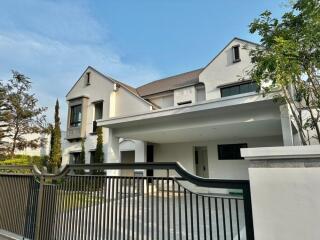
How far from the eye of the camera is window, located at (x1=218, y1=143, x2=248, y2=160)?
1209 centimetres

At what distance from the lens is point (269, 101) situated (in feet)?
23.6

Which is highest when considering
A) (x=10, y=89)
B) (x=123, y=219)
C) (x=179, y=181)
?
(x=10, y=89)

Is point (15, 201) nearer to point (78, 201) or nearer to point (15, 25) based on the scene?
point (78, 201)

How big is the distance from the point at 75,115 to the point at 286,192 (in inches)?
685

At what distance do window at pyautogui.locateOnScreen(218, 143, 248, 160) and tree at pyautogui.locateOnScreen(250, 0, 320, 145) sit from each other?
6298mm

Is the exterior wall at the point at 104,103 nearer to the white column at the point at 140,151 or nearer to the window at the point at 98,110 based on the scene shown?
the window at the point at 98,110

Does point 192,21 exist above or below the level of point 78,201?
above

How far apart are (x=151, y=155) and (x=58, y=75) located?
29.9 feet

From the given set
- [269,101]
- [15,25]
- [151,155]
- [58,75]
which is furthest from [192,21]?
[58,75]

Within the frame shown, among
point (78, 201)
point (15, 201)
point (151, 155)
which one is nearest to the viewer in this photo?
point (78, 201)

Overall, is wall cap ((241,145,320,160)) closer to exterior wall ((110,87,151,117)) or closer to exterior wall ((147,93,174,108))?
exterior wall ((110,87,151,117))

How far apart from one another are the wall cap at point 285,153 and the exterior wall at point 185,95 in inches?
492

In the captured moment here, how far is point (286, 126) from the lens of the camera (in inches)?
275

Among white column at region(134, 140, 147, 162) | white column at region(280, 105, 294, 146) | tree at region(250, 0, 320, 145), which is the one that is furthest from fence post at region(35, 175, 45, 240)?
white column at region(134, 140, 147, 162)
